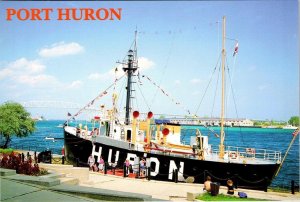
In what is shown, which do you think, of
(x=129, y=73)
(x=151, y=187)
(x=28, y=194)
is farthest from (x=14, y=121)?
(x=28, y=194)

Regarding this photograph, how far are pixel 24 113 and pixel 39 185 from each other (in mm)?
35097

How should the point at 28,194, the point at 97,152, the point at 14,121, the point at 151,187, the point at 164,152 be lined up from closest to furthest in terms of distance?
the point at 28,194, the point at 151,187, the point at 164,152, the point at 97,152, the point at 14,121

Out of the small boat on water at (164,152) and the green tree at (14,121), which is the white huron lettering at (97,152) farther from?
the green tree at (14,121)

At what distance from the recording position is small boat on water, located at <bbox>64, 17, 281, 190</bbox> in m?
20.1

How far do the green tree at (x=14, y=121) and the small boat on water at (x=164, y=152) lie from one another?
14263mm

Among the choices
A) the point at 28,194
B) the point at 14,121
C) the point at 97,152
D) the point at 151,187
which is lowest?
the point at 151,187

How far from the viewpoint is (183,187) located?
16828 mm

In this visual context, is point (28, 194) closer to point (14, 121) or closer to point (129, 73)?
point (129, 73)

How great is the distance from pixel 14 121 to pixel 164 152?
2697 centimetres

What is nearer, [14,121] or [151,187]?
[151,187]

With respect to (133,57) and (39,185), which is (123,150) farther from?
(39,185)

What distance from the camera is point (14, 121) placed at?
40844 mm

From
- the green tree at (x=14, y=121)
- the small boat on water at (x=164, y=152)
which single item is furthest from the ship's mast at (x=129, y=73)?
the green tree at (x=14, y=121)

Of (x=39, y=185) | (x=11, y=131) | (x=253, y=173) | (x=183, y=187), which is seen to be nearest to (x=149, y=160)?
(x=183, y=187)
